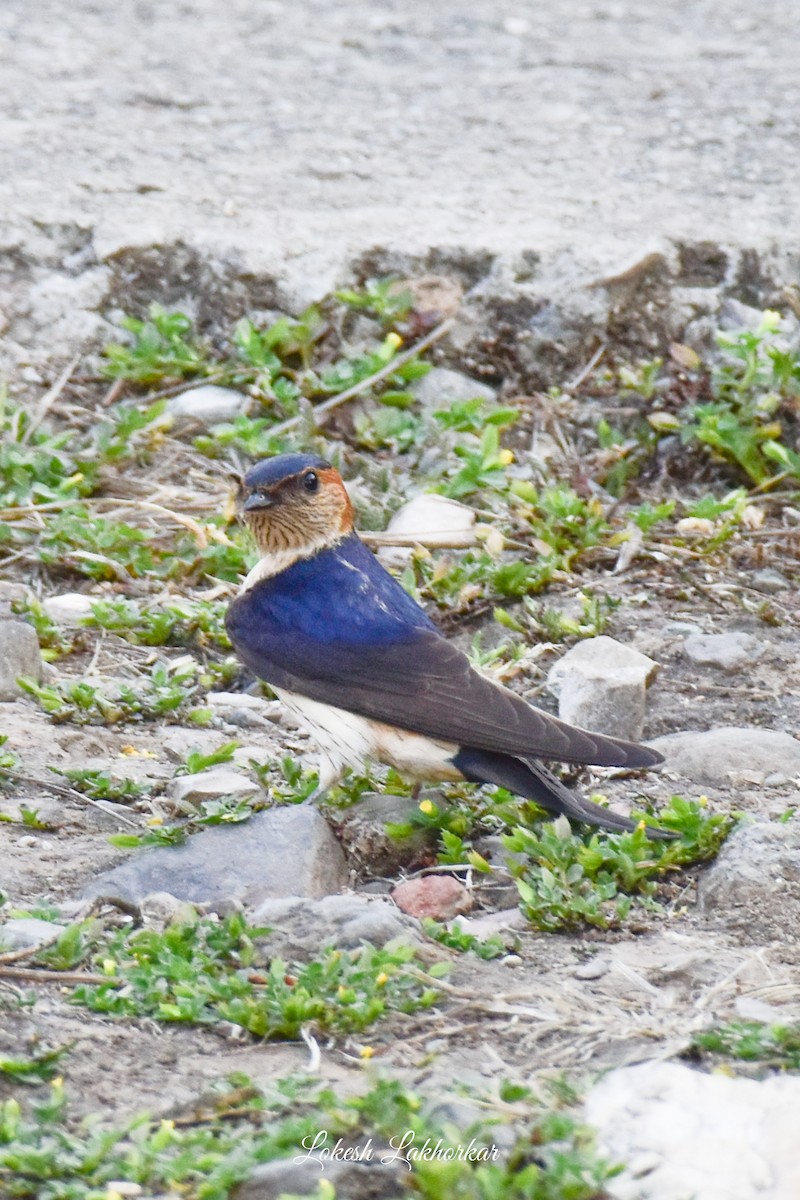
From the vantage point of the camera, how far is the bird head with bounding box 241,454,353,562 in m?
4.24

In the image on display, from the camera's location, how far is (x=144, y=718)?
4336 mm

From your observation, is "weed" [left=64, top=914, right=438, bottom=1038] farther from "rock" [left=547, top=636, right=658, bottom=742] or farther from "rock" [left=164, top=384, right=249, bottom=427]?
"rock" [left=164, top=384, right=249, bottom=427]

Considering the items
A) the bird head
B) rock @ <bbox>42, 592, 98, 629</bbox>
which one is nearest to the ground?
rock @ <bbox>42, 592, 98, 629</bbox>

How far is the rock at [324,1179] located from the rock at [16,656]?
2.32 meters

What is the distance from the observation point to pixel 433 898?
11.0 feet

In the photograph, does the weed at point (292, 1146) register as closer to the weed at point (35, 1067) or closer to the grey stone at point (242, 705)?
the weed at point (35, 1067)

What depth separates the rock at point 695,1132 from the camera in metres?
2.19

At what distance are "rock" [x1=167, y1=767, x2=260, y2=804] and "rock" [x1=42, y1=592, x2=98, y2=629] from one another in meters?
1.09

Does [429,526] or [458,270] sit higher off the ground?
[458,270]

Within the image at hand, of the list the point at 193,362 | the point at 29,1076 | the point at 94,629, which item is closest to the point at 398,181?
the point at 193,362

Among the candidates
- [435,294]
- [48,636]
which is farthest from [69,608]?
[435,294]

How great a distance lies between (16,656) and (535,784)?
5.12ft

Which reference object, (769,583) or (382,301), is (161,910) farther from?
(382,301)

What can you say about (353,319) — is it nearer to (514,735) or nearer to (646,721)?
(646,721)
